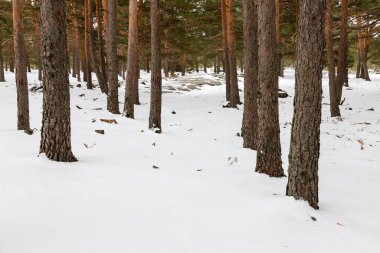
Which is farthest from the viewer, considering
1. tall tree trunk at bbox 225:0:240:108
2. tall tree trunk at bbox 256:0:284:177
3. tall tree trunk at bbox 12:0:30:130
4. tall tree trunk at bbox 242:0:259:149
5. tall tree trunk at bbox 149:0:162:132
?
tall tree trunk at bbox 225:0:240:108

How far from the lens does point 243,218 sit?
15.4ft

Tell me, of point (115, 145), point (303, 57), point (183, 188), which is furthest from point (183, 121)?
point (303, 57)

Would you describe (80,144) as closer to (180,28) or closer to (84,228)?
(84,228)

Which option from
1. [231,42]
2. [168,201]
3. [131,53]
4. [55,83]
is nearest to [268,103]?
[168,201]

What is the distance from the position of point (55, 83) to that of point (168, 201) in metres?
3.14

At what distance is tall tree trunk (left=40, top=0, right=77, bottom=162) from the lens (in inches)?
253

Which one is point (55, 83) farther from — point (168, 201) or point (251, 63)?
point (251, 63)

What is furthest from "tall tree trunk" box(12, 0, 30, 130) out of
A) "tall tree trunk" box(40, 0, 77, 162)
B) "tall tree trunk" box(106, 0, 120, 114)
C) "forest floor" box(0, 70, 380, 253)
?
"tall tree trunk" box(106, 0, 120, 114)

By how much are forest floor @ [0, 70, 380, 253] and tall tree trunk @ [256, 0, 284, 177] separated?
1.31 ft

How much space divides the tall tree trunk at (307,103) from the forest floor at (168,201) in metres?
0.39

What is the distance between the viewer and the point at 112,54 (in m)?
15.3

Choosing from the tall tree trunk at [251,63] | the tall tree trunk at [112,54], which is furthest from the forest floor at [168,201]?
the tall tree trunk at [112,54]

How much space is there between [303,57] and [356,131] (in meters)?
11.3

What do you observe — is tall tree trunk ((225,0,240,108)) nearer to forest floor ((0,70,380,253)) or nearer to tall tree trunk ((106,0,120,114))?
tall tree trunk ((106,0,120,114))
